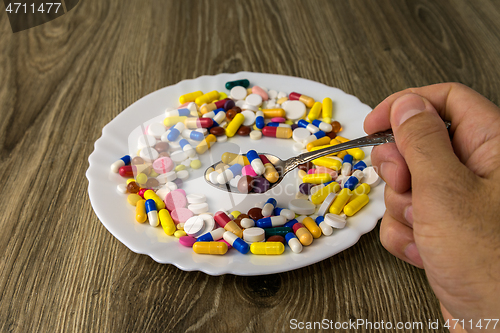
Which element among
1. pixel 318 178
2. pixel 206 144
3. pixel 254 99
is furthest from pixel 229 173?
pixel 254 99

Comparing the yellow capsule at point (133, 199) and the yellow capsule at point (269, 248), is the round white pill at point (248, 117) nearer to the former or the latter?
the yellow capsule at point (133, 199)

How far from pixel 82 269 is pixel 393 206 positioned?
47.0 inches

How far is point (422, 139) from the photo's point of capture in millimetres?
1110

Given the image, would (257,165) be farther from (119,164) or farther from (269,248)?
(119,164)

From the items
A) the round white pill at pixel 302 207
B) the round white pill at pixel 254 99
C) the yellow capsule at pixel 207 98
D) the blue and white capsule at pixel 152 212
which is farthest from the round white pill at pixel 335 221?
the yellow capsule at pixel 207 98

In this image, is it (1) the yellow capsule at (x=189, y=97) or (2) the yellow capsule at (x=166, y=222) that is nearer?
(2) the yellow capsule at (x=166, y=222)

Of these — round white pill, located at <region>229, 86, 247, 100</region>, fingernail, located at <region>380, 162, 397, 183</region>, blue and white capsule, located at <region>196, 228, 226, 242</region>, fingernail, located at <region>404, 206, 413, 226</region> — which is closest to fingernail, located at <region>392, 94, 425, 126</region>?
fingernail, located at <region>380, 162, 397, 183</region>

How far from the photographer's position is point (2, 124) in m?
2.30

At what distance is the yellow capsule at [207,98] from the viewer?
87.7 inches

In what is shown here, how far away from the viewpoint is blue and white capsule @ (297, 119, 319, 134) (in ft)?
6.66

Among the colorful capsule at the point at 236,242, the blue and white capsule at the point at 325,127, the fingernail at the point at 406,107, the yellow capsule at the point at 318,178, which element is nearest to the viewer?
the fingernail at the point at 406,107

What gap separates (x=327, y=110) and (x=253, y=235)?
92cm

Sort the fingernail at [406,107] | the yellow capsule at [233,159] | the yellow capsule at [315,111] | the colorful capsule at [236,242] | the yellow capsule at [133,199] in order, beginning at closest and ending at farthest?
1. the fingernail at [406,107]
2. the colorful capsule at [236,242]
3. the yellow capsule at [133,199]
4. the yellow capsule at [233,159]
5. the yellow capsule at [315,111]

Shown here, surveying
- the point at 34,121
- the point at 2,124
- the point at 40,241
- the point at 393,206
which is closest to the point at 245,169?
the point at 393,206
